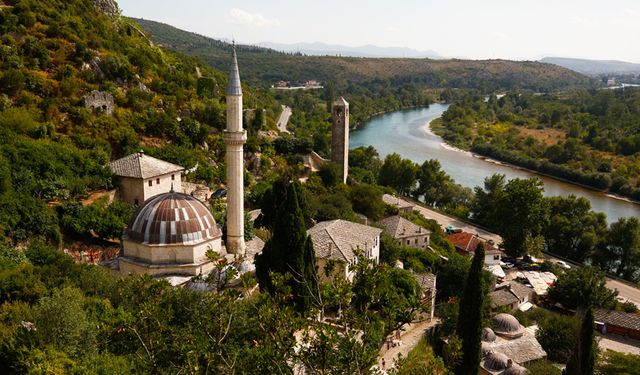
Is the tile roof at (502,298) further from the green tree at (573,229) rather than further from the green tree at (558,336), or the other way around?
the green tree at (573,229)

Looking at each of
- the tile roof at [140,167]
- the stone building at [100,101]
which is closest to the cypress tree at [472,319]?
the tile roof at [140,167]

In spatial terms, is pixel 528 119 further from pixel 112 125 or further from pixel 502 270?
pixel 112 125

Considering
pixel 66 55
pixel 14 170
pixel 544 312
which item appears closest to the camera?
pixel 14 170

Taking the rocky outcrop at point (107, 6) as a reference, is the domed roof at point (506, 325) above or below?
below

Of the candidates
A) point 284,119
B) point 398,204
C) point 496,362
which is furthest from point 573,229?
point 284,119

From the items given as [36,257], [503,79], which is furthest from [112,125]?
[503,79]

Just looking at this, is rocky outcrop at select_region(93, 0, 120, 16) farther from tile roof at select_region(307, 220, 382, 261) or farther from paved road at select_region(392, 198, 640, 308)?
tile roof at select_region(307, 220, 382, 261)
